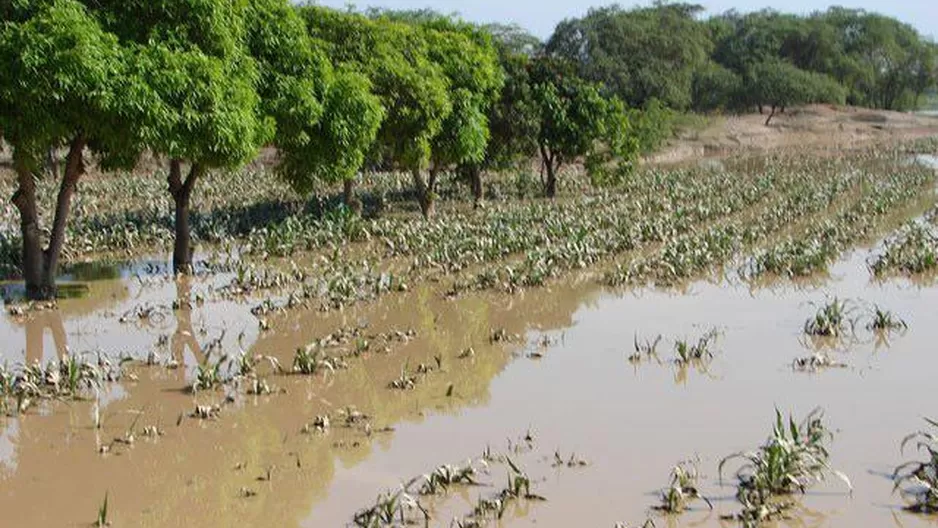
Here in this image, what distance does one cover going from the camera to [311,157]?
19219mm

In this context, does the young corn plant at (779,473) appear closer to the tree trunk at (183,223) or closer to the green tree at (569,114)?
the tree trunk at (183,223)

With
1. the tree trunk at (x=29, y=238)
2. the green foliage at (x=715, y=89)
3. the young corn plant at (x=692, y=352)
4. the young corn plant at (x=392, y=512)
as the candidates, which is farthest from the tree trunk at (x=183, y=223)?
the green foliage at (x=715, y=89)

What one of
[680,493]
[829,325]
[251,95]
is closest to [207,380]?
[680,493]

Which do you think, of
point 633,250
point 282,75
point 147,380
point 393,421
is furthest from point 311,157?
point 393,421

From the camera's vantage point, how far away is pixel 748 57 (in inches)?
2662

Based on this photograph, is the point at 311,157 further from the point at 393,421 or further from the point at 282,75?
the point at 393,421

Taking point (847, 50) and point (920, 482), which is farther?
point (847, 50)

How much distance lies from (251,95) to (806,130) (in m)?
51.4

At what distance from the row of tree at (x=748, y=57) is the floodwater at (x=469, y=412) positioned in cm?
3659

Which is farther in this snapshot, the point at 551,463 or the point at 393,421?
the point at 393,421

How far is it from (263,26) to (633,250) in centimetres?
766

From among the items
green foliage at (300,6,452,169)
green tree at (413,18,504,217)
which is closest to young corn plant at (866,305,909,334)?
green foliage at (300,6,452,169)

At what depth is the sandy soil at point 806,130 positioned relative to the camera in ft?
178

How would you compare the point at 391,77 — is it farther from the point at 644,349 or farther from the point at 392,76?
the point at 644,349
